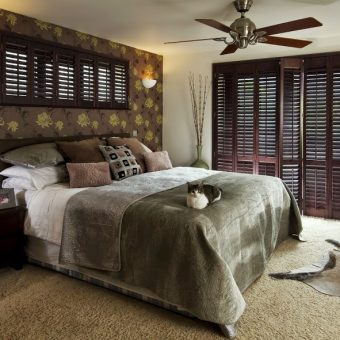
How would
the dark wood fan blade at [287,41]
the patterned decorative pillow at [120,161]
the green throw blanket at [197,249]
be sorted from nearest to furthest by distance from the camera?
the green throw blanket at [197,249] < the dark wood fan blade at [287,41] < the patterned decorative pillow at [120,161]

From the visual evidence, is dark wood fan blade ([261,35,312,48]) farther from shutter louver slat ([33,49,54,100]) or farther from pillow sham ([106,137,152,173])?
shutter louver slat ([33,49,54,100])

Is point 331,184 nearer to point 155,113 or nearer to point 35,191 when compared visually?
point 155,113

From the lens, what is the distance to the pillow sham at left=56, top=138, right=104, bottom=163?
3.61 meters

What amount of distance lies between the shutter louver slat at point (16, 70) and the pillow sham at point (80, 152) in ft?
2.10

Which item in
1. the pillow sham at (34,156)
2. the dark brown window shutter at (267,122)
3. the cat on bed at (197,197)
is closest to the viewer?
the cat on bed at (197,197)

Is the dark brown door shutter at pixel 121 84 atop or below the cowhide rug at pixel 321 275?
atop

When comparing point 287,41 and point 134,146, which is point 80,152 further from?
point 287,41

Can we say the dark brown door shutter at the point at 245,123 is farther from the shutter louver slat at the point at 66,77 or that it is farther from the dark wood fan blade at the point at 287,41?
the shutter louver slat at the point at 66,77

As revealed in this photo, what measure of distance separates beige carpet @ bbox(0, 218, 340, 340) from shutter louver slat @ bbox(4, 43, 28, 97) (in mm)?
1747

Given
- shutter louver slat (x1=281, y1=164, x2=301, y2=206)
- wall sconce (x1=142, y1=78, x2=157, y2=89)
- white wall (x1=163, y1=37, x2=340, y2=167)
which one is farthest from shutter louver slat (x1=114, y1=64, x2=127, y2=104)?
shutter louver slat (x1=281, y1=164, x2=301, y2=206)

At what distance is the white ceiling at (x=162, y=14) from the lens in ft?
10.8

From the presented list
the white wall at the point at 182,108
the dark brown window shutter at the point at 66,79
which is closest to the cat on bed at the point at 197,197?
the dark brown window shutter at the point at 66,79

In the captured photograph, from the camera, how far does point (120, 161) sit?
384 centimetres

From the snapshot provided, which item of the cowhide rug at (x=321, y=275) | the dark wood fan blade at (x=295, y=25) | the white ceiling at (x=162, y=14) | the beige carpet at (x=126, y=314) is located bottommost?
the beige carpet at (x=126, y=314)
